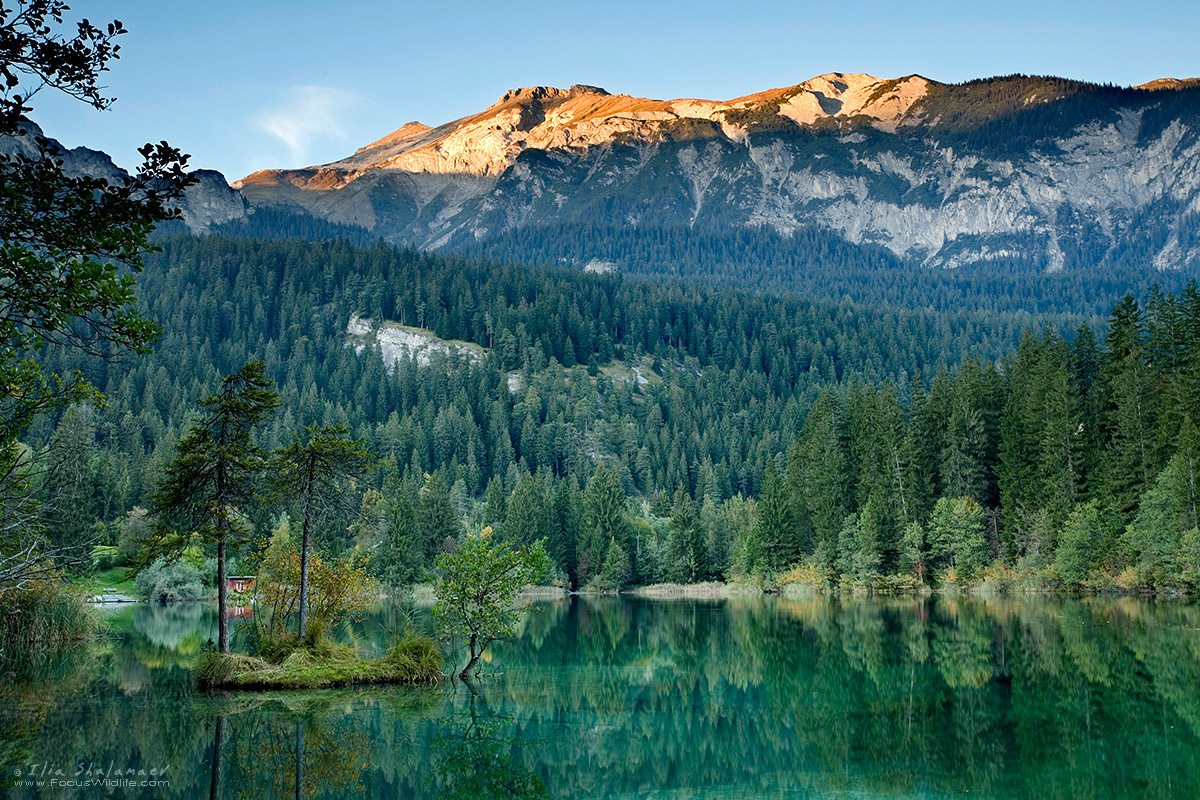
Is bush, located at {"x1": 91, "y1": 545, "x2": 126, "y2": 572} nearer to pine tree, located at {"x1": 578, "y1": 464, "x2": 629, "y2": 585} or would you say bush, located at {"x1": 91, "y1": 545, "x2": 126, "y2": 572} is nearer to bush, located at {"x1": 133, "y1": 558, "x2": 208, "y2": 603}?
bush, located at {"x1": 133, "y1": 558, "x2": 208, "y2": 603}

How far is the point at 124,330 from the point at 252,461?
25.4 meters

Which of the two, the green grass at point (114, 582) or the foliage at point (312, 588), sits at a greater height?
the foliage at point (312, 588)

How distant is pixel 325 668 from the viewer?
36.3 m

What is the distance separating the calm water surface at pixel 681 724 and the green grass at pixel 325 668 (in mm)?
1258

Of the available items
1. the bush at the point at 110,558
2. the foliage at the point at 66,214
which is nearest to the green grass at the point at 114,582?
the bush at the point at 110,558

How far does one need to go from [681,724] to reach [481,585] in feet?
36.2

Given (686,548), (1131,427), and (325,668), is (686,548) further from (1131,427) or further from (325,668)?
(325,668)

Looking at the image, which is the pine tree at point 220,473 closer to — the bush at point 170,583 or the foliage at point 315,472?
the foliage at point 315,472

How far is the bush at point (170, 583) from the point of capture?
3875 inches

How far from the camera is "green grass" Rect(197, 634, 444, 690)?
35344 millimetres

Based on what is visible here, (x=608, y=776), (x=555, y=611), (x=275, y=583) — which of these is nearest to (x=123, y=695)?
(x=275, y=583)

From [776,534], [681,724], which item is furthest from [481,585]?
[776,534]

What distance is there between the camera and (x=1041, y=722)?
88.3ft

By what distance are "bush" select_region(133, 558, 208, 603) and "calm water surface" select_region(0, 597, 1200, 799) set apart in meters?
53.3
